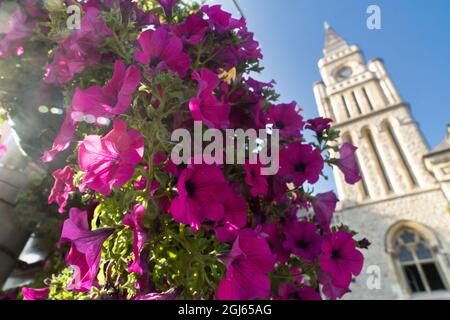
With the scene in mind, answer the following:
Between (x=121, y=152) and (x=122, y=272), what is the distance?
351 millimetres

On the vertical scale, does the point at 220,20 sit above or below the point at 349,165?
above

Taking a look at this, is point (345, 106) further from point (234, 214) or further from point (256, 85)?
point (234, 214)

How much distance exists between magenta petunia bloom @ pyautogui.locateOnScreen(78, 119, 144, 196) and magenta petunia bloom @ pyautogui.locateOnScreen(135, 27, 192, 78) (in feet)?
0.67

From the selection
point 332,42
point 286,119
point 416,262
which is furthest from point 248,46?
point 332,42

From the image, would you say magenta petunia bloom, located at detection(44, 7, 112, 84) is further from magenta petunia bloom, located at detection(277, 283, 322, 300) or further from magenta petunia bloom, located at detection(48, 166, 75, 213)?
magenta petunia bloom, located at detection(277, 283, 322, 300)

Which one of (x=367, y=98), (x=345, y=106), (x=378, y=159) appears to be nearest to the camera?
(x=378, y=159)

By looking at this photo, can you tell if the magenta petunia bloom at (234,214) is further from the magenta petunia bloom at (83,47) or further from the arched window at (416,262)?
the arched window at (416,262)

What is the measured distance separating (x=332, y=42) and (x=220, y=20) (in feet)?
75.5

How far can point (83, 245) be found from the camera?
578 mm

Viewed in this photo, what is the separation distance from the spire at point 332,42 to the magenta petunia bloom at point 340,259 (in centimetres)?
2183

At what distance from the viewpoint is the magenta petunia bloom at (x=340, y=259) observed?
0.81 meters

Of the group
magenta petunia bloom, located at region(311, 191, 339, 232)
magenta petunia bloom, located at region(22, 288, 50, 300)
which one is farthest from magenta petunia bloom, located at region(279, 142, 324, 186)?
magenta petunia bloom, located at region(22, 288, 50, 300)

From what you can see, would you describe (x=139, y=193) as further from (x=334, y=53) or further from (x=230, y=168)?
(x=334, y=53)
